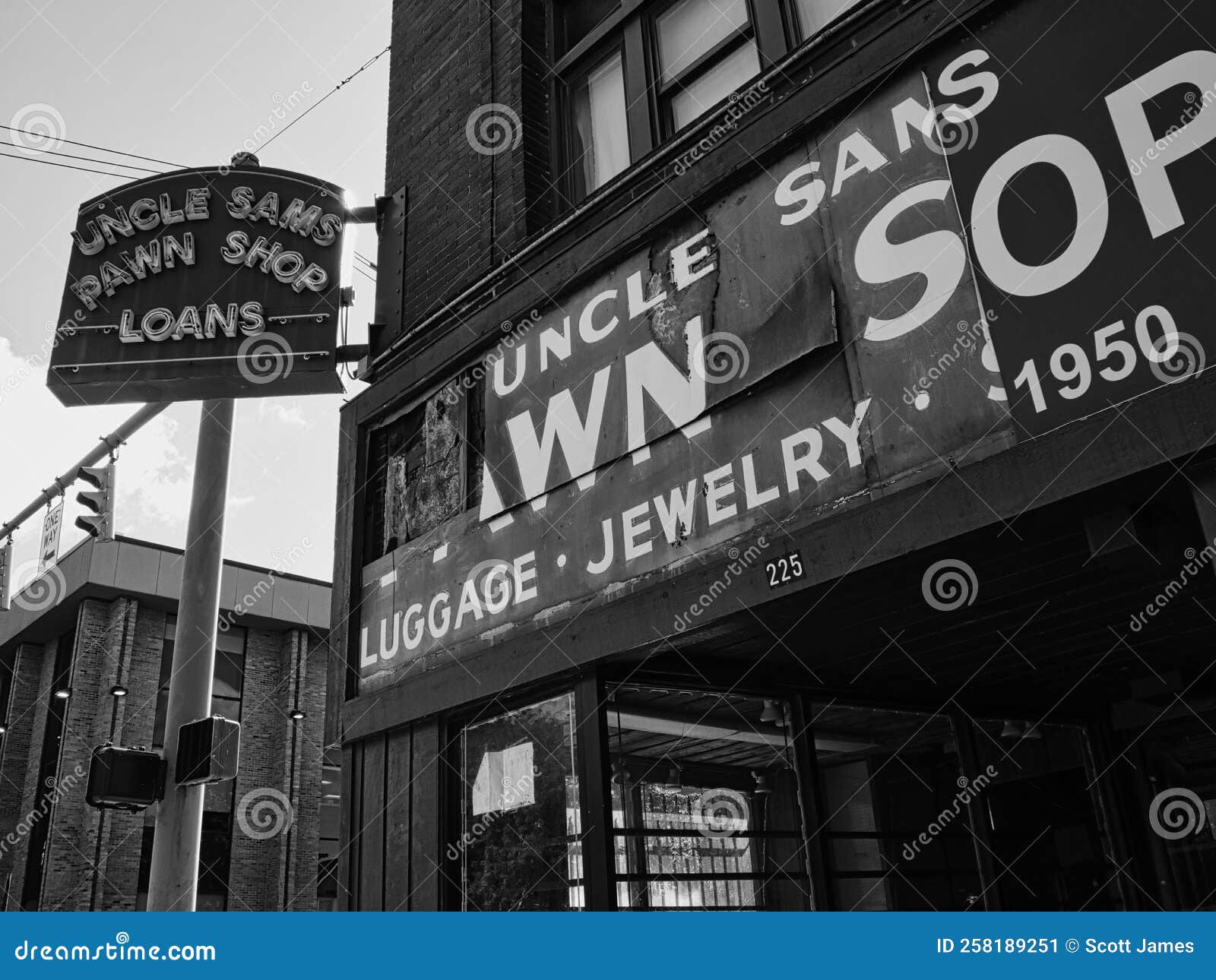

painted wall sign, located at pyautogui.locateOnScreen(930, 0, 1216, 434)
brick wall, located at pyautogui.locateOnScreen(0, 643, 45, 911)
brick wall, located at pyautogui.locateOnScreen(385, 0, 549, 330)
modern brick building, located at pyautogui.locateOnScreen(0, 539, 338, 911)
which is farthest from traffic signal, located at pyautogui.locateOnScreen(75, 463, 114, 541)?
Result: brick wall, located at pyautogui.locateOnScreen(0, 643, 45, 911)

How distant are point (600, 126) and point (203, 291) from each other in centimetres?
324

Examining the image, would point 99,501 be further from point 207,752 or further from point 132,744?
point 132,744

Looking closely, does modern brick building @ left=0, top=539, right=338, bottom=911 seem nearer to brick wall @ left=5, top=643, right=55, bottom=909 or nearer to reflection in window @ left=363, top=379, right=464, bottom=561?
brick wall @ left=5, top=643, right=55, bottom=909

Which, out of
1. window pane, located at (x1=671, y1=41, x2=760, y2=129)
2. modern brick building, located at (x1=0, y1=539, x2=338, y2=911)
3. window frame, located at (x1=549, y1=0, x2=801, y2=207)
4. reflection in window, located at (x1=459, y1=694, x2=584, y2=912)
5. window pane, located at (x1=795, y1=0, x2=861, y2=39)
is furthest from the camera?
modern brick building, located at (x1=0, y1=539, x2=338, y2=911)

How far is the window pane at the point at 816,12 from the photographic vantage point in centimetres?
595

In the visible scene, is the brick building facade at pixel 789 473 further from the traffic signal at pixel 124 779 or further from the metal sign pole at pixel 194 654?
the traffic signal at pixel 124 779

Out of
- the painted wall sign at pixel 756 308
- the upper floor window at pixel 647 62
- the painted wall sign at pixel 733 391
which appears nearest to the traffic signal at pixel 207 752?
the painted wall sign at pixel 733 391

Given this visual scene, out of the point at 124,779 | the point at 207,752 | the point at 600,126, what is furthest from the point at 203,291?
the point at 124,779

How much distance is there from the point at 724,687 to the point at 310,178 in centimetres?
521

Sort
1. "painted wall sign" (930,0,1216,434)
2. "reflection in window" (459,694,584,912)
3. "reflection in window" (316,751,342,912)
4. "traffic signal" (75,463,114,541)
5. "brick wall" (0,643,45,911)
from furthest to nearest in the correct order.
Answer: "reflection in window" (316,751,342,912) < "brick wall" (0,643,45,911) < "traffic signal" (75,463,114,541) < "reflection in window" (459,694,584,912) < "painted wall sign" (930,0,1216,434)

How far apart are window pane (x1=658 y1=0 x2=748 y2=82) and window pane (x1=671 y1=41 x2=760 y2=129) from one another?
0.18 meters

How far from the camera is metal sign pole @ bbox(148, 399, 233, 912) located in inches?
289

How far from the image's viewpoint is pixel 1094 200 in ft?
13.0

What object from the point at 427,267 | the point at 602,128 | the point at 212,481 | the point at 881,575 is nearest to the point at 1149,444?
the point at 881,575
